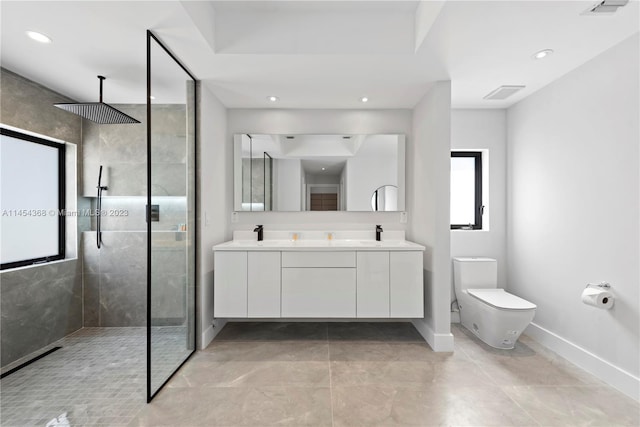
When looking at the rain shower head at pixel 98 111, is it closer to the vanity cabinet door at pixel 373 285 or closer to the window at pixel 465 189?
the vanity cabinet door at pixel 373 285

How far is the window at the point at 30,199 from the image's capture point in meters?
2.39

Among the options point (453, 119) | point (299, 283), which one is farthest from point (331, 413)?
point (453, 119)

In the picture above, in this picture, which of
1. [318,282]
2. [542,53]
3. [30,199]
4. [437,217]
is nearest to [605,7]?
[542,53]

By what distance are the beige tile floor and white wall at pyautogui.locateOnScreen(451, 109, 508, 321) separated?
94 centimetres

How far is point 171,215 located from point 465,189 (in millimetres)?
3061

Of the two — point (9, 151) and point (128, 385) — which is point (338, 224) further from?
point (9, 151)

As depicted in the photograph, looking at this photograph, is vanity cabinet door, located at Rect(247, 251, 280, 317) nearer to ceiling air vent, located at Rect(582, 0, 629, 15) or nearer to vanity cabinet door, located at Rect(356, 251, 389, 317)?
vanity cabinet door, located at Rect(356, 251, 389, 317)

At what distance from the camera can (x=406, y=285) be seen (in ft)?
8.73

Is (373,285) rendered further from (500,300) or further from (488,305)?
(500,300)

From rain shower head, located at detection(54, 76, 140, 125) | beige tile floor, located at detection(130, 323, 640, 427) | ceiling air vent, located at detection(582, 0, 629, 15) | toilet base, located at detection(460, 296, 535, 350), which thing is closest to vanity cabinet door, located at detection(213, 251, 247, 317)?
beige tile floor, located at detection(130, 323, 640, 427)

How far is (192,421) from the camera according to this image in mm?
1729

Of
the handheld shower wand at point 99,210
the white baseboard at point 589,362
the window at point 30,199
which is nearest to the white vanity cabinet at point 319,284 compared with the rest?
the white baseboard at point 589,362

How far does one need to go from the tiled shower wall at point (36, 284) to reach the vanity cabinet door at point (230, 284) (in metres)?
1.48

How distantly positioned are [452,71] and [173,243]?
8.58 ft
